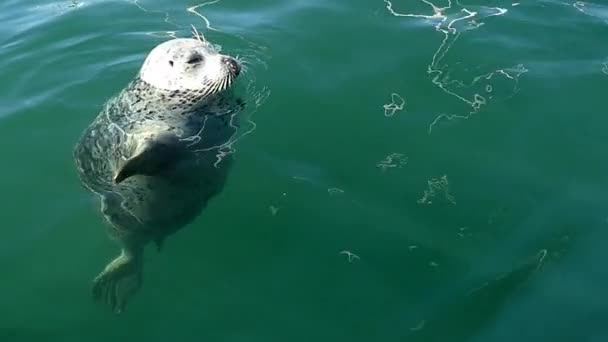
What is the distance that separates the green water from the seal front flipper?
2.71ft

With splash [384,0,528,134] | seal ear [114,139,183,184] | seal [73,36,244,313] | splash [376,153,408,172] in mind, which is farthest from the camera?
splash [384,0,528,134]

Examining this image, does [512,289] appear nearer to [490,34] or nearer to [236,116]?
[236,116]

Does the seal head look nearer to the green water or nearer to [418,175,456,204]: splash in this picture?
the green water

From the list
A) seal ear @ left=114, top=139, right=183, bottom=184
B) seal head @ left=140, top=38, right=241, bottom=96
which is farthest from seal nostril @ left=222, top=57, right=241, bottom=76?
seal ear @ left=114, top=139, right=183, bottom=184

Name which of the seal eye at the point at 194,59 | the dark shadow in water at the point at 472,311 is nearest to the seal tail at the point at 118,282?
the seal eye at the point at 194,59

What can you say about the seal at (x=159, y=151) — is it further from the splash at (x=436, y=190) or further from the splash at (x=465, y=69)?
the splash at (x=465, y=69)

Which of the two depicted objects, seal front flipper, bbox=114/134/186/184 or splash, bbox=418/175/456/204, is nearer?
seal front flipper, bbox=114/134/186/184

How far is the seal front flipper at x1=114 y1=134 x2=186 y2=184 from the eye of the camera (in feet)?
16.7

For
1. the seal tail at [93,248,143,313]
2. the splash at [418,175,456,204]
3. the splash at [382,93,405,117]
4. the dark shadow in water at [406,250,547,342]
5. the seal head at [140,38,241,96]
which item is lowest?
the dark shadow in water at [406,250,547,342]

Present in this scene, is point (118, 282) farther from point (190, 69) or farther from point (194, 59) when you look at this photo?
point (194, 59)

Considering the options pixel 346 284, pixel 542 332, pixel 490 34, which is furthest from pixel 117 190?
pixel 490 34

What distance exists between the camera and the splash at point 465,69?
781 cm

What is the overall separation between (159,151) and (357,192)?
2.00 meters

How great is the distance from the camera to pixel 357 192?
6.54 m
